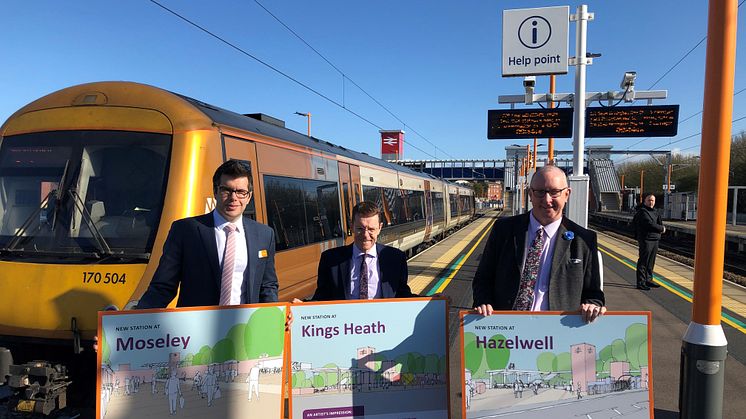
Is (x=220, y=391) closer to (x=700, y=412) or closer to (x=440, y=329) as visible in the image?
(x=440, y=329)

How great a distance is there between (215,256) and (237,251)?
0.40 feet

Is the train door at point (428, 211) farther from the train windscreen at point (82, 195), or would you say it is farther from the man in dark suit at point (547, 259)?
the man in dark suit at point (547, 259)

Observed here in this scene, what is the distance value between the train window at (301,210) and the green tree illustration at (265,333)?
2.72 meters

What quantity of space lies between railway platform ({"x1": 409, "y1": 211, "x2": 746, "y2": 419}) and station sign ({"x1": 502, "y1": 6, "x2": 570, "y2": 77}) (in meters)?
3.99

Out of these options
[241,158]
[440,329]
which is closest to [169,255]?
[440,329]

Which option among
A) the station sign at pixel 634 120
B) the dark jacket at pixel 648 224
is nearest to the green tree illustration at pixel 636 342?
the station sign at pixel 634 120

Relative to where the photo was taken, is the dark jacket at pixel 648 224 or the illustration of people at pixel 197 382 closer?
the illustration of people at pixel 197 382

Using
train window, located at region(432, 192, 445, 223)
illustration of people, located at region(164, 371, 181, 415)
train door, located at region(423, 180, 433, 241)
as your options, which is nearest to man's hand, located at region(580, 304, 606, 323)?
illustration of people, located at region(164, 371, 181, 415)

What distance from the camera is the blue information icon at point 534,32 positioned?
7340 mm

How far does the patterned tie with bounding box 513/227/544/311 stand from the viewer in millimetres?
Result: 2646

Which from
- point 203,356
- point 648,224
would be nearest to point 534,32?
point 648,224

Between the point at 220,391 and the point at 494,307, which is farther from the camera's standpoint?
the point at 494,307

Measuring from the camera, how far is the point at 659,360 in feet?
17.4

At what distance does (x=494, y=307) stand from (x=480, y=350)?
31 centimetres
